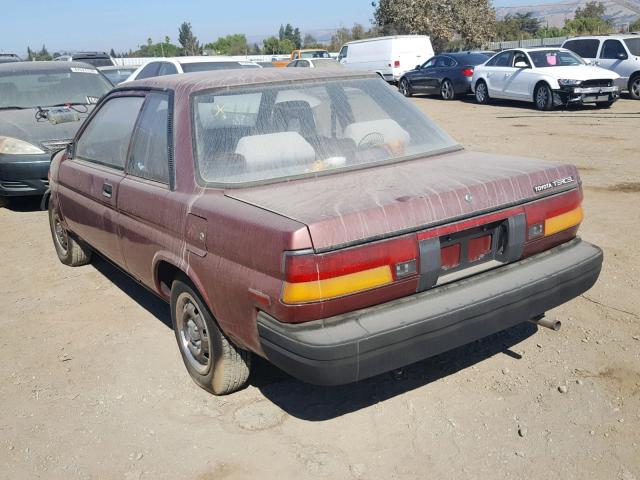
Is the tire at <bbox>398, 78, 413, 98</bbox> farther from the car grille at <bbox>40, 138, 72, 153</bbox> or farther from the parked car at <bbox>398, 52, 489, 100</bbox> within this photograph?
the car grille at <bbox>40, 138, 72, 153</bbox>

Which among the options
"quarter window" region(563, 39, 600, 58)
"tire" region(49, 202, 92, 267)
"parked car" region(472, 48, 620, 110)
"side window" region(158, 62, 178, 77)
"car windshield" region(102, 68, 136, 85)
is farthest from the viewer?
"quarter window" region(563, 39, 600, 58)

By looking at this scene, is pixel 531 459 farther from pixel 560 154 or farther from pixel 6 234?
pixel 560 154

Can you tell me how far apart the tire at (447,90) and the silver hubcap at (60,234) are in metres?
16.3

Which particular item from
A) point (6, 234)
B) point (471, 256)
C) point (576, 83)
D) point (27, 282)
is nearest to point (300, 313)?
point (471, 256)

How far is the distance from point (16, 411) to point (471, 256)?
2.56 meters

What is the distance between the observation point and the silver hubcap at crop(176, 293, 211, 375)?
11.9 ft

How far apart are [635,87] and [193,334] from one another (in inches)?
667

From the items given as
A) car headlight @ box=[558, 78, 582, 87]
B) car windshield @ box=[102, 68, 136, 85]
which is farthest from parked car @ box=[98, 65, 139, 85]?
car headlight @ box=[558, 78, 582, 87]

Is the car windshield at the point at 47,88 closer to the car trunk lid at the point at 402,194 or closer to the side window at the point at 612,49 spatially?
the car trunk lid at the point at 402,194

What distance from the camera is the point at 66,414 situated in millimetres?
3594

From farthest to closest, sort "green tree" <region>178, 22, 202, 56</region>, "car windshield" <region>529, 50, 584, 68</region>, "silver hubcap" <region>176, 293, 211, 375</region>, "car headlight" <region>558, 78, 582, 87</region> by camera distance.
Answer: "green tree" <region>178, 22, 202, 56</region>, "car windshield" <region>529, 50, 584, 68</region>, "car headlight" <region>558, 78, 582, 87</region>, "silver hubcap" <region>176, 293, 211, 375</region>

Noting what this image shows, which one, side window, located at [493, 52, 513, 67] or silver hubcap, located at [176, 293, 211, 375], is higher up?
side window, located at [493, 52, 513, 67]

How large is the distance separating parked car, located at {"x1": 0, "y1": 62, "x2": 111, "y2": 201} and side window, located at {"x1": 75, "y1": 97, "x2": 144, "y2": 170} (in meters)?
2.99

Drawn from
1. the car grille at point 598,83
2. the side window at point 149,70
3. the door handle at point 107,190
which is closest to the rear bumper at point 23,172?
the door handle at point 107,190
